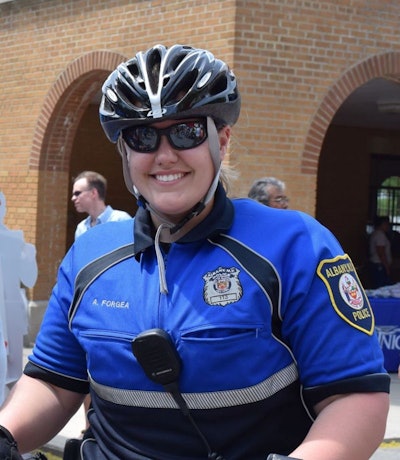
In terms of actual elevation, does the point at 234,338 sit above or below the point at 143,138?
below

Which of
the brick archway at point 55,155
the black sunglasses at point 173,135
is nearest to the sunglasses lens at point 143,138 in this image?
the black sunglasses at point 173,135

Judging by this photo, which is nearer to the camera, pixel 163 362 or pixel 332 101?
pixel 163 362

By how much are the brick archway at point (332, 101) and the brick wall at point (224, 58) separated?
1 cm

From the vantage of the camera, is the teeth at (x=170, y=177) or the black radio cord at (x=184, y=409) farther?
the teeth at (x=170, y=177)

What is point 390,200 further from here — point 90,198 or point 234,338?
point 234,338

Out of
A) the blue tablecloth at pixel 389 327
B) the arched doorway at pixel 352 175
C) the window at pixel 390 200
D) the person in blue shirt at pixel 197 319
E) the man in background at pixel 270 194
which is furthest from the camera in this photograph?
the window at pixel 390 200

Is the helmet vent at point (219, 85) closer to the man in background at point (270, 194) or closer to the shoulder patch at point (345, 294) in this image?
the shoulder patch at point (345, 294)

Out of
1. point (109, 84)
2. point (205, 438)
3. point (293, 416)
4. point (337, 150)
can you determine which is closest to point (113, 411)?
point (205, 438)

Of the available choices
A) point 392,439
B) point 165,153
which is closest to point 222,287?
point 165,153

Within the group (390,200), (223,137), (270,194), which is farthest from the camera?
(390,200)

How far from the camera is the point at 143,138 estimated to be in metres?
2.08

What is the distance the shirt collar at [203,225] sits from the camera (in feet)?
6.77

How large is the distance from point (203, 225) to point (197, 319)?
0.23m

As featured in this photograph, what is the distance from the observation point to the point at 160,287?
6.67 ft
